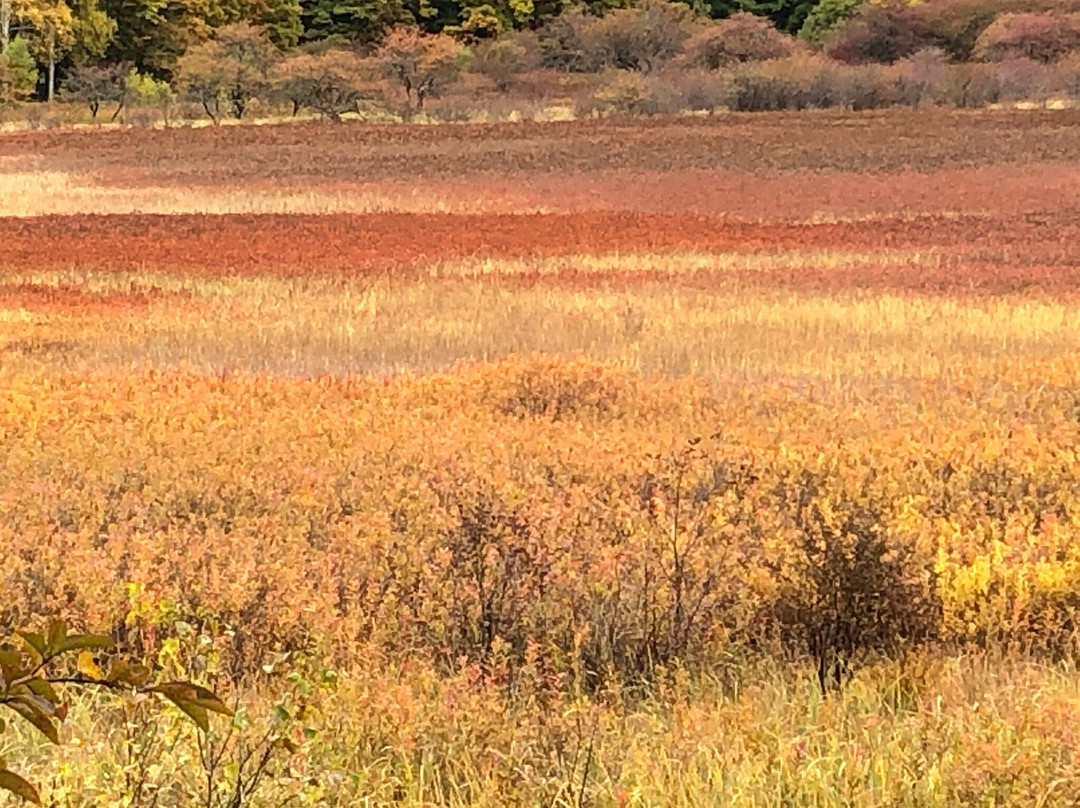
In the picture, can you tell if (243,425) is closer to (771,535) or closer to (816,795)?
(771,535)

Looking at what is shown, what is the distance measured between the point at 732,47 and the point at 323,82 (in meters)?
19.0

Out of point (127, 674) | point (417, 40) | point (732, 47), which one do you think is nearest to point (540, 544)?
point (127, 674)

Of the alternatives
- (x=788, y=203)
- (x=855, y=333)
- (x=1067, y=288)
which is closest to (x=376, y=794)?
(x=855, y=333)

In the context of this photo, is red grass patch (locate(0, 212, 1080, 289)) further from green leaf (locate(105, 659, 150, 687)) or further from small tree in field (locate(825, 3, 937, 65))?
small tree in field (locate(825, 3, 937, 65))

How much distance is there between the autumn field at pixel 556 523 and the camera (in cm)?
450

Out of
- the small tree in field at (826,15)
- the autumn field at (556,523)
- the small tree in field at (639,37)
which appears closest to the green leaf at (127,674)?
the autumn field at (556,523)

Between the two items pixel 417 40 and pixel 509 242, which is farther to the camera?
pixel 417 40

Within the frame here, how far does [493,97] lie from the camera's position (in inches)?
2557

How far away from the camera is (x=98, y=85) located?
2549 inches

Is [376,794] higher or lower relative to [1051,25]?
lower

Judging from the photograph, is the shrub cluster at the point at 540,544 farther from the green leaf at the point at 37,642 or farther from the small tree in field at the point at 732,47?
the small tree in field at the point at 732,47

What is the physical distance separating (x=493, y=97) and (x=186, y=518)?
58.5 metres

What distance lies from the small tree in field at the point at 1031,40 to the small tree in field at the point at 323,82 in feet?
91.8

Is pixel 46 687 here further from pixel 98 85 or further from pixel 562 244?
pixel 98 85
